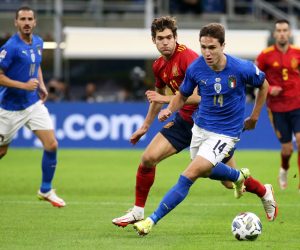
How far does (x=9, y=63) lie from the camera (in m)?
12.6

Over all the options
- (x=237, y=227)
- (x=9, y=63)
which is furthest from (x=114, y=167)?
(x=237, y=227)

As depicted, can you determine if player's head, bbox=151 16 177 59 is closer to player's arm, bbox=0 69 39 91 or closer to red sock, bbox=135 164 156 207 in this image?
red sock, bbox=135 164 156 207

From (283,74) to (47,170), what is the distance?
14.4ft

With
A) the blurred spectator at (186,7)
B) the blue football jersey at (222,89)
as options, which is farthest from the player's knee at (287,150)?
the blurred spectator at (186,7)

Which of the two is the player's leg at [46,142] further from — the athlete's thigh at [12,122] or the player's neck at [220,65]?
the player's neck at [220,65]

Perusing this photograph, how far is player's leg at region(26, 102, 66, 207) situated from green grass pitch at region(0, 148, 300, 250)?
0.20m

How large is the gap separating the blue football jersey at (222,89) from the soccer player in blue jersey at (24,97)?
132 inches

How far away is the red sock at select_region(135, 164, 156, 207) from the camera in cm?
1063

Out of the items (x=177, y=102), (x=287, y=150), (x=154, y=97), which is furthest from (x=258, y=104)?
(x=287, y=150)

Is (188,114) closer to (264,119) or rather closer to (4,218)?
(4,218)

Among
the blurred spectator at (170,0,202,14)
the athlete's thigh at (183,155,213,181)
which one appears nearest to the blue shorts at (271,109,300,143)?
the athlete's thigh at (183,155,213,181)

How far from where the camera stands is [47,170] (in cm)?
1286

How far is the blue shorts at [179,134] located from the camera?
10.7m

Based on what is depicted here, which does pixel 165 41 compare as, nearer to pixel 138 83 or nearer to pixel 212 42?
pixel 212 42
